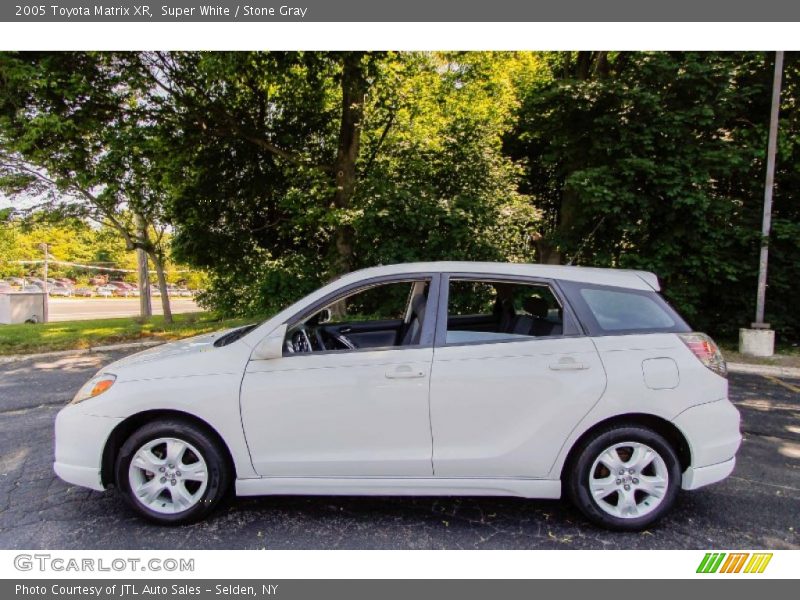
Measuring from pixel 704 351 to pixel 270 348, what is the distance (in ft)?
9.02

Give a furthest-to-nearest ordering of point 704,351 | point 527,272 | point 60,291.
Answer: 1. point 60,291
2. point 527,272
3. point 704,351

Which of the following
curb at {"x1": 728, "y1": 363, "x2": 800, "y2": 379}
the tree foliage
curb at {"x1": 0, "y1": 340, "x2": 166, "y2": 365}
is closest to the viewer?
curb at {"x1": 728, "y1": 363, "x2": 800, "y2": 379}

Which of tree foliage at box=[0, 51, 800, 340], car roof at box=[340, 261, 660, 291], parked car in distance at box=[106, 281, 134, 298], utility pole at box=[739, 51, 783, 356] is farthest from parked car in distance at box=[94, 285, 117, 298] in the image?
car roof at box=[340, 261, 660, 291]

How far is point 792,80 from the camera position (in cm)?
930

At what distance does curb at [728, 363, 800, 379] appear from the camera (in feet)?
24.6

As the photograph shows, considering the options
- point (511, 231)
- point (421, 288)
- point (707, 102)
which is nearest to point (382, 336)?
point (421, 288)

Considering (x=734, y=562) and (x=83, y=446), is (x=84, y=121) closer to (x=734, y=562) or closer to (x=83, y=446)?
(x=83, y=446)

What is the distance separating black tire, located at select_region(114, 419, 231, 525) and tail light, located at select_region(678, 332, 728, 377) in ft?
10.00

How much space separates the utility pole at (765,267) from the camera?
337 inches

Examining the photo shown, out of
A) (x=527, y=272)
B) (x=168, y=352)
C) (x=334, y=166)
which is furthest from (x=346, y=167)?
(x=527, y=272)

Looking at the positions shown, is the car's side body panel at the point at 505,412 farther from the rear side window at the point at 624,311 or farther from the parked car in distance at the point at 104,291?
the parked car in distance at the point at 104,291

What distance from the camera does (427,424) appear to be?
9.42 feet

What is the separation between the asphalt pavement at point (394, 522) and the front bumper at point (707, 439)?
1.15 ft

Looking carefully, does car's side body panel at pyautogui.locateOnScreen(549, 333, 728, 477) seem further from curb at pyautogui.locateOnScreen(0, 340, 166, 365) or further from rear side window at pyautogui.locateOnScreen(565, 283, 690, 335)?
curb at pyautogui.locateOnScreen(0, 340, 166, 365)
